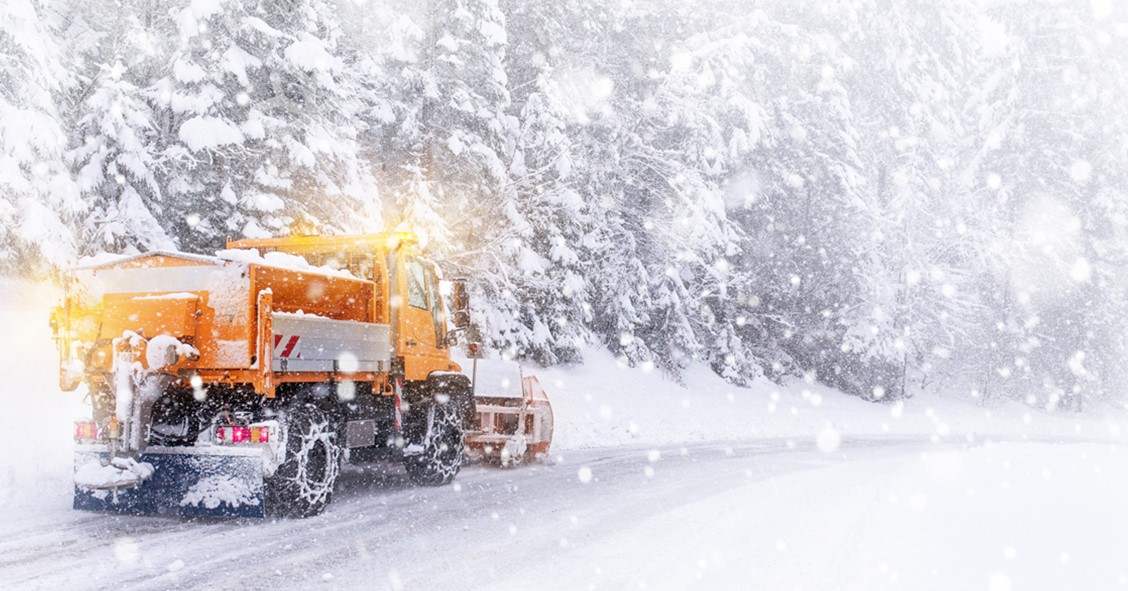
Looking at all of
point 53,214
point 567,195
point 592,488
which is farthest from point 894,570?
point 567,195

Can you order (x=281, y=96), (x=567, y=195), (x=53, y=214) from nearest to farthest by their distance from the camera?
(x=53, y=214), (x=281, y=96), (x=567, y=195)

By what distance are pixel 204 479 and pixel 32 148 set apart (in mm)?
7852

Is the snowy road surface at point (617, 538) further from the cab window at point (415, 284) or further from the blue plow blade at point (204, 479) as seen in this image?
the cab window at point (415, 284)

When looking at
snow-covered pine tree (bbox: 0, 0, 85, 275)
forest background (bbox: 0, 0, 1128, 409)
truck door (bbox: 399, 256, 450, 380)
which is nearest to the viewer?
truck door (bbox: 399, 256, 450, 380)

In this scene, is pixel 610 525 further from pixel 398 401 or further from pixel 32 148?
pixel 32 148

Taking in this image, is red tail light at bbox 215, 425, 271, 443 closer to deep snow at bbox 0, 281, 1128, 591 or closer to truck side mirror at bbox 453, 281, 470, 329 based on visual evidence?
deep snow at bbox 0, 281, 1128, 591

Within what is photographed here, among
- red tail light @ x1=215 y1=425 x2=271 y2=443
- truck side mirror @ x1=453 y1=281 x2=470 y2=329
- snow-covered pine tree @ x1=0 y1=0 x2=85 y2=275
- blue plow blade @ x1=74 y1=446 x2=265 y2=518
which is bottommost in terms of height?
blue plow blade @ x1=74 y1=446 x2=265 y2=518

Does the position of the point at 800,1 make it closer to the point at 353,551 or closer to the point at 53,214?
the point at 53,214

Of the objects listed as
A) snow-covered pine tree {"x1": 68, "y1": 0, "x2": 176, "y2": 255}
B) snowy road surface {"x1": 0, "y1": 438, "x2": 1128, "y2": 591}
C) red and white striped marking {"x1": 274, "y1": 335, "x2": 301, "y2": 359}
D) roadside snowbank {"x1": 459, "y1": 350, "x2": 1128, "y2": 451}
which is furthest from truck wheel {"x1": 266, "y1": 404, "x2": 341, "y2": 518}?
snow-covered pine tree {"x1": 68, "y1": 0, "x2": 176, "y2": 255}

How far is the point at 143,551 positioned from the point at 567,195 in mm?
16881

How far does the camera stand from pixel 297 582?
6.21 m

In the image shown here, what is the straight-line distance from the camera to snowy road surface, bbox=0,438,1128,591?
636 cm

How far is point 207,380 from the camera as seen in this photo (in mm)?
8383

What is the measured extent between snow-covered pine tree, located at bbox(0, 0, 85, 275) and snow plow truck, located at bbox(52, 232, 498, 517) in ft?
18.1
